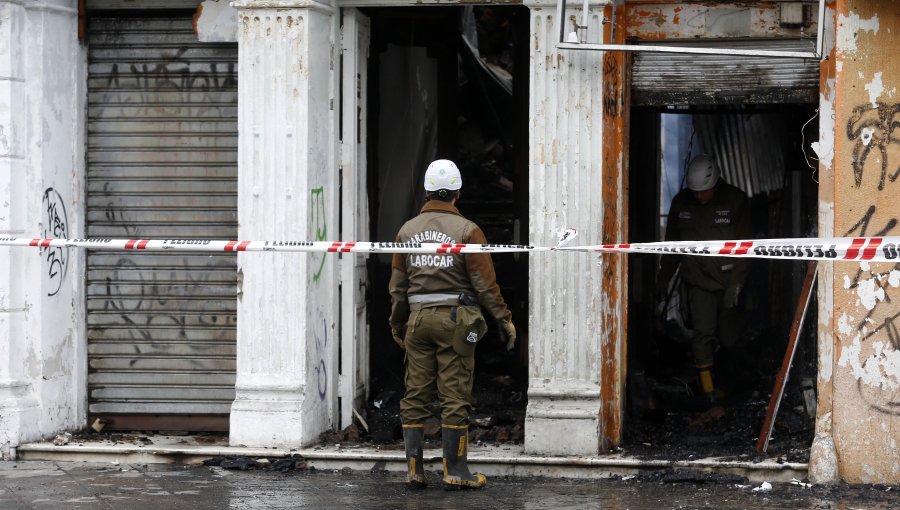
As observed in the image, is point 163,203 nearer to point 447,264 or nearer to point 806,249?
point 447,264

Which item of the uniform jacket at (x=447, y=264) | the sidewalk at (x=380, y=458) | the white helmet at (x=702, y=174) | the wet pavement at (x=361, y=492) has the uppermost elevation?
the white helmet at (x=702, y=174)

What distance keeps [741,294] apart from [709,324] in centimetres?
110

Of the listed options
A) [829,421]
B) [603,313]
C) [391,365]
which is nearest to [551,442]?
[603,313]

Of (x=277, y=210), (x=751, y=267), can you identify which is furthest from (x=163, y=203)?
(x=751, y=267)

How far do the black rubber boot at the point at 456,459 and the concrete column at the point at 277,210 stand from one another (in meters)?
1.26

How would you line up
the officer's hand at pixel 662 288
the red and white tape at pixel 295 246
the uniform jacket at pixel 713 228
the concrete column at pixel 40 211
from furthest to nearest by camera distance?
the officer's hand at pixel 662 288, the uniform jacket at pixel 713 228, the concrete column at pixel 40 211, the red and white tape at pixel 295 246

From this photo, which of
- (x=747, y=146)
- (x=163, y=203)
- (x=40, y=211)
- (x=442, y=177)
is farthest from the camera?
(x=747, y=146)

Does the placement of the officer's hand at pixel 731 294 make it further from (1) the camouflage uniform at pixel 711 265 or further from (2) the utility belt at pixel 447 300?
(2) the utility belt at pixel 447 300

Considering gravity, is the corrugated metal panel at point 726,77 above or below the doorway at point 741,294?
above

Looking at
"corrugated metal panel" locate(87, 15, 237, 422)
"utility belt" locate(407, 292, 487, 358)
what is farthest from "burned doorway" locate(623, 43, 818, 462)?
"corrugated metal panel" locate(87, 15, 237, 422)

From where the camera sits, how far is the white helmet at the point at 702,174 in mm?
10305

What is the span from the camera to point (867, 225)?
7.30 metres

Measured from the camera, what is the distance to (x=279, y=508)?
6969 millimetres

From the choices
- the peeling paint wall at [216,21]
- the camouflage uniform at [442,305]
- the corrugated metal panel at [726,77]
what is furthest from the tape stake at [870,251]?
the peeling paint wall at [216,21]
